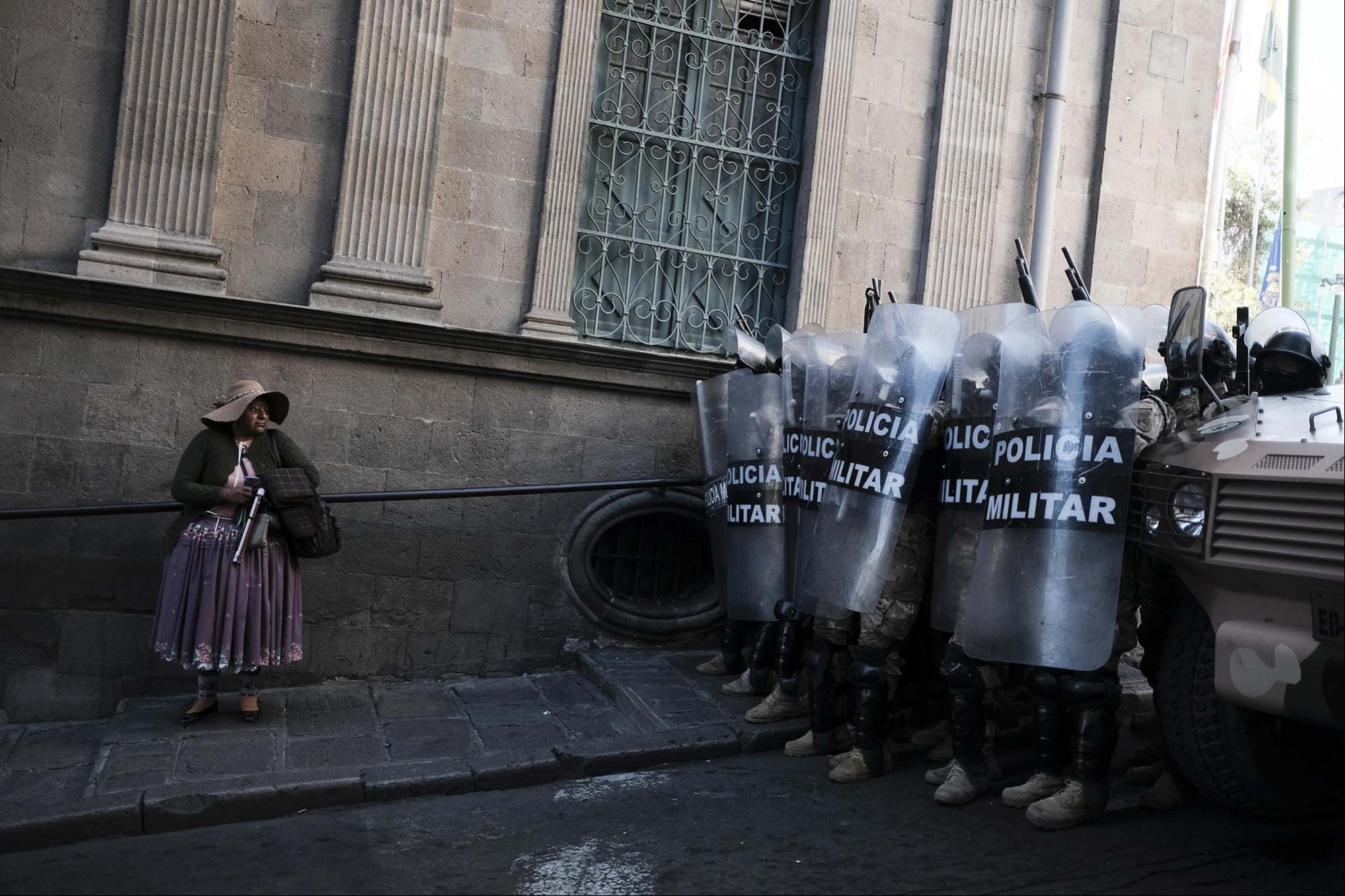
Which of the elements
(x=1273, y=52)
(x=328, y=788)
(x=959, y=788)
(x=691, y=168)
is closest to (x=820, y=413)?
(x=959, y=788)

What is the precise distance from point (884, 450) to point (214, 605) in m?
3.44

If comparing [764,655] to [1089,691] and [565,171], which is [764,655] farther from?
[565,171]

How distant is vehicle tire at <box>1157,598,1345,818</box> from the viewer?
4.25 metres

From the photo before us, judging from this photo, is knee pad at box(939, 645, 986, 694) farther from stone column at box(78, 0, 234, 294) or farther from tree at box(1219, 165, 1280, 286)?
tree at box(1219, 165, 1280, 286)

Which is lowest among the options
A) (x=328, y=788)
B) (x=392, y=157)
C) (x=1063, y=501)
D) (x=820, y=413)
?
(x=328, y=788)

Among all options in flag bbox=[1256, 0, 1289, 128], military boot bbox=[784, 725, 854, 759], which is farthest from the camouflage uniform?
flag bbox=[1256, 0, 1289, 128]

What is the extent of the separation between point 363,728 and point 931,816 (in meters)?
3.09

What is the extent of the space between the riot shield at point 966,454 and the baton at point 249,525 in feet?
11.2

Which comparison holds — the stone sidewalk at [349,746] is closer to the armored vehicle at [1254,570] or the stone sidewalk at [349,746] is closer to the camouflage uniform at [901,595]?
the camouflage uniform at [901,595]

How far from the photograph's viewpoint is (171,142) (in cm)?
732

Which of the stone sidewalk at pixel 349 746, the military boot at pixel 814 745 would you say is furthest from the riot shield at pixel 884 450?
the stone sidewalk at pixel 349 746

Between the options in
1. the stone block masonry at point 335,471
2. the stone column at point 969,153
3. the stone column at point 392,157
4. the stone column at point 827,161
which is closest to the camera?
the stone block masonry at point 335,471

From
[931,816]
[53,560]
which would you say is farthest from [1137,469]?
[53,560]

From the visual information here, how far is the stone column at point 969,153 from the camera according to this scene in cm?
874
